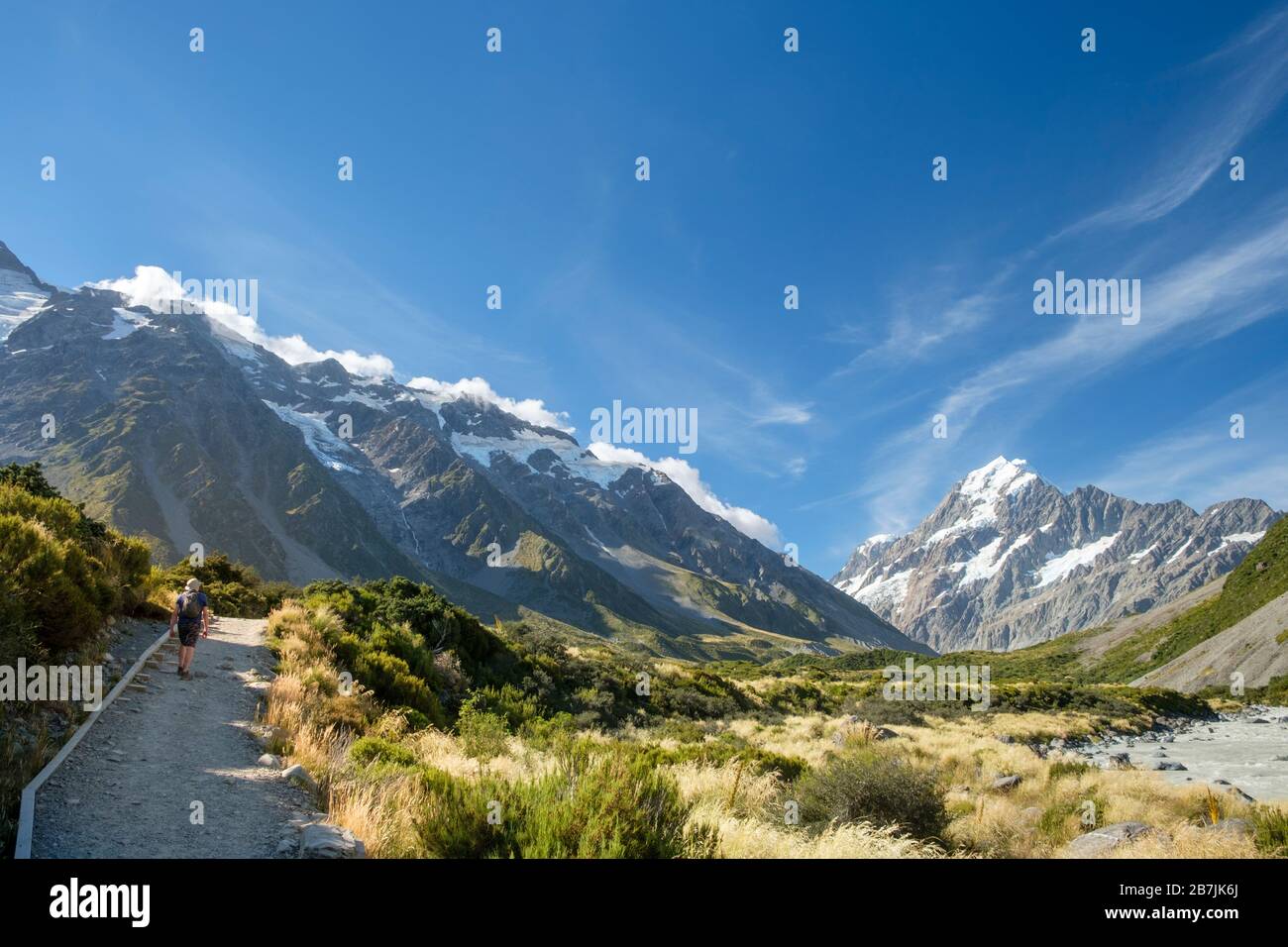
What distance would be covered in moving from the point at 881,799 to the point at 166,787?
890cm

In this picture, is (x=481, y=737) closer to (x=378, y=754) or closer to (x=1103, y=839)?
(x=378, y=754)

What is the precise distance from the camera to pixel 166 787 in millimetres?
6699

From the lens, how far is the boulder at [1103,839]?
8.67 meters

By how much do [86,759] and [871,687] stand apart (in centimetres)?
5023

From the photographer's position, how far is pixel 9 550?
9.29m

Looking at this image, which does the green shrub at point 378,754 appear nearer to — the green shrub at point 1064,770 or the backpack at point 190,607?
the backpack at point 190,607

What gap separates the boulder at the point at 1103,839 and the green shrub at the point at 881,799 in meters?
1.76

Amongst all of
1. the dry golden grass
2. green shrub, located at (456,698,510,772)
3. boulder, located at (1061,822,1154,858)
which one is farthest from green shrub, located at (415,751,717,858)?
boulder, located at (1061,822,1154,858)

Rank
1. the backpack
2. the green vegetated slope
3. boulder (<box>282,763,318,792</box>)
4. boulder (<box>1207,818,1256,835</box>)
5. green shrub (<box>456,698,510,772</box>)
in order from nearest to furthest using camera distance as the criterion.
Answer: the green vegetated slope < boulder (<box>282,763,318,792</box>) < boulder (<box>1207,818,1256,835</box>) < green shrub (<box>456,698,510,772</box>) < the backpack

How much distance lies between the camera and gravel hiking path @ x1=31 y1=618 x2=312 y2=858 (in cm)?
534

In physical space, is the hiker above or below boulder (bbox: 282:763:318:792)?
above

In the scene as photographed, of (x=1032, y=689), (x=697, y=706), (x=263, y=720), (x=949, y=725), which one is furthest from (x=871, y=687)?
(x=263, y=720)

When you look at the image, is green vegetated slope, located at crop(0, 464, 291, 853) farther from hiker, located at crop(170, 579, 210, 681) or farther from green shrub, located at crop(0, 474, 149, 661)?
hiker, located at crop(170, 579, 210, 681)

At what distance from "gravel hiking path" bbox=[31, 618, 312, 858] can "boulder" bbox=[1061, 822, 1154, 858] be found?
10105mm
